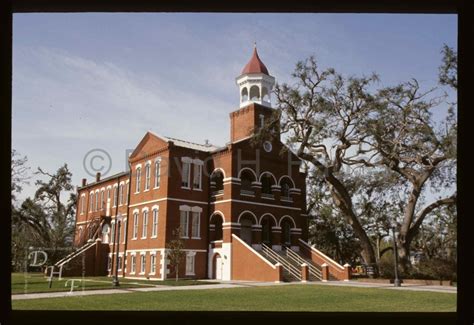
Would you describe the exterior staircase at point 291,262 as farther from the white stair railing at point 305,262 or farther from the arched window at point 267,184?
the arched window at point 267,184

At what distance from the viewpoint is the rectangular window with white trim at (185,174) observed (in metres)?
30.0

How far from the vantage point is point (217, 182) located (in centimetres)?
3197

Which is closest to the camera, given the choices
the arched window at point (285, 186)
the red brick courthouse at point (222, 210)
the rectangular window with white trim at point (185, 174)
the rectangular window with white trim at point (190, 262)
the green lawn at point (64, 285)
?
the green lawn at point (64, 285)

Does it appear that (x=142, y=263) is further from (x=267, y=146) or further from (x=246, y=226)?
(x=267, y=146)

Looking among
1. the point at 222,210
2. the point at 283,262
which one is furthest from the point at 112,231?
the point at 283,262

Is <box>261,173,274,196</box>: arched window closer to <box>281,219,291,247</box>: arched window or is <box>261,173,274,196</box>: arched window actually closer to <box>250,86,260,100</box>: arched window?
<box>281,219,291,247</box>: arched window

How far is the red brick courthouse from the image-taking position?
93.2 feet

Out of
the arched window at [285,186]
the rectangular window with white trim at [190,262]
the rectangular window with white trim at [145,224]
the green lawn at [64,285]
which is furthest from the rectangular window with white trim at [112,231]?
the arched window at [285,186]

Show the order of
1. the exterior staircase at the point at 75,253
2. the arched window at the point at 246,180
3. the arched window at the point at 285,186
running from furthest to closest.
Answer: the arched window at the point at 285,186, the arched window at the point at 246,180, the exterior staircase at the point at 75,253
